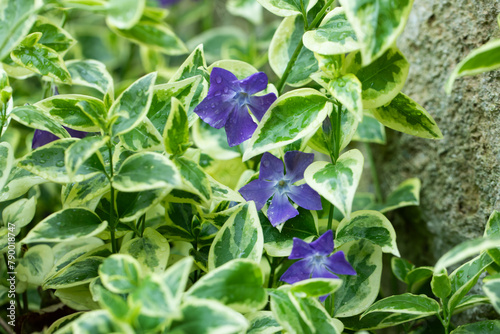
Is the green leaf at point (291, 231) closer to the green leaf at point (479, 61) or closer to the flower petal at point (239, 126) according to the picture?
the flower petal at point (239, 126)

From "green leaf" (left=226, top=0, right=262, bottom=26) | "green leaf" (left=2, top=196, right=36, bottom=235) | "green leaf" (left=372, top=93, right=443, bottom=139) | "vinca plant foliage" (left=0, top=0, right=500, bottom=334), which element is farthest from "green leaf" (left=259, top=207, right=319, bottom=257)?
"green leaf" (left=226, top=0, right=262, bottom=26)

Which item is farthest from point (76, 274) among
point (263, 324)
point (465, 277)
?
point (465, 277)

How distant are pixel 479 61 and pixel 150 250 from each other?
555 mm

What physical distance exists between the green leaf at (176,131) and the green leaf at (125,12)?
0.45 feet

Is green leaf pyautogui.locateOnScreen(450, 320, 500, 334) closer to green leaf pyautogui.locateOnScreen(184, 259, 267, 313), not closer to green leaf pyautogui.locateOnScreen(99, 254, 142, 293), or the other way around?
green leaf pyautogui.locateOnScreen(184, 259, 267, 313)

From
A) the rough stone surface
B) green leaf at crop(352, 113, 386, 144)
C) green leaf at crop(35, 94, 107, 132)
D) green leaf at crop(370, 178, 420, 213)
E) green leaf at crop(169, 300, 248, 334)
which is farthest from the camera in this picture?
green leaf at crop(352, 113, 386, 144)

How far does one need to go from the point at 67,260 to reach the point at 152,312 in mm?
396

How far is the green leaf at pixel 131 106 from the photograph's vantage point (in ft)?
2.09

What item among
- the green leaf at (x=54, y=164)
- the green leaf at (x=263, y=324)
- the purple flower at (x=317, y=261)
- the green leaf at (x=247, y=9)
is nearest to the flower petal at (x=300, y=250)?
the purple flower at (x=317, y=261)

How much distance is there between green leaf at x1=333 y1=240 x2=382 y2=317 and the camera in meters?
0.78

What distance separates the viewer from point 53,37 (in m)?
0.89

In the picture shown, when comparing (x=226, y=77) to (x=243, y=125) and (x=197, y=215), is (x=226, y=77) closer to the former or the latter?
(x=243, y=125)

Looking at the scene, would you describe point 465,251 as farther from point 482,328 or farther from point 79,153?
point 79,153

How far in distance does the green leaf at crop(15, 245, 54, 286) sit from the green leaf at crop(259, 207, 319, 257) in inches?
16.3
